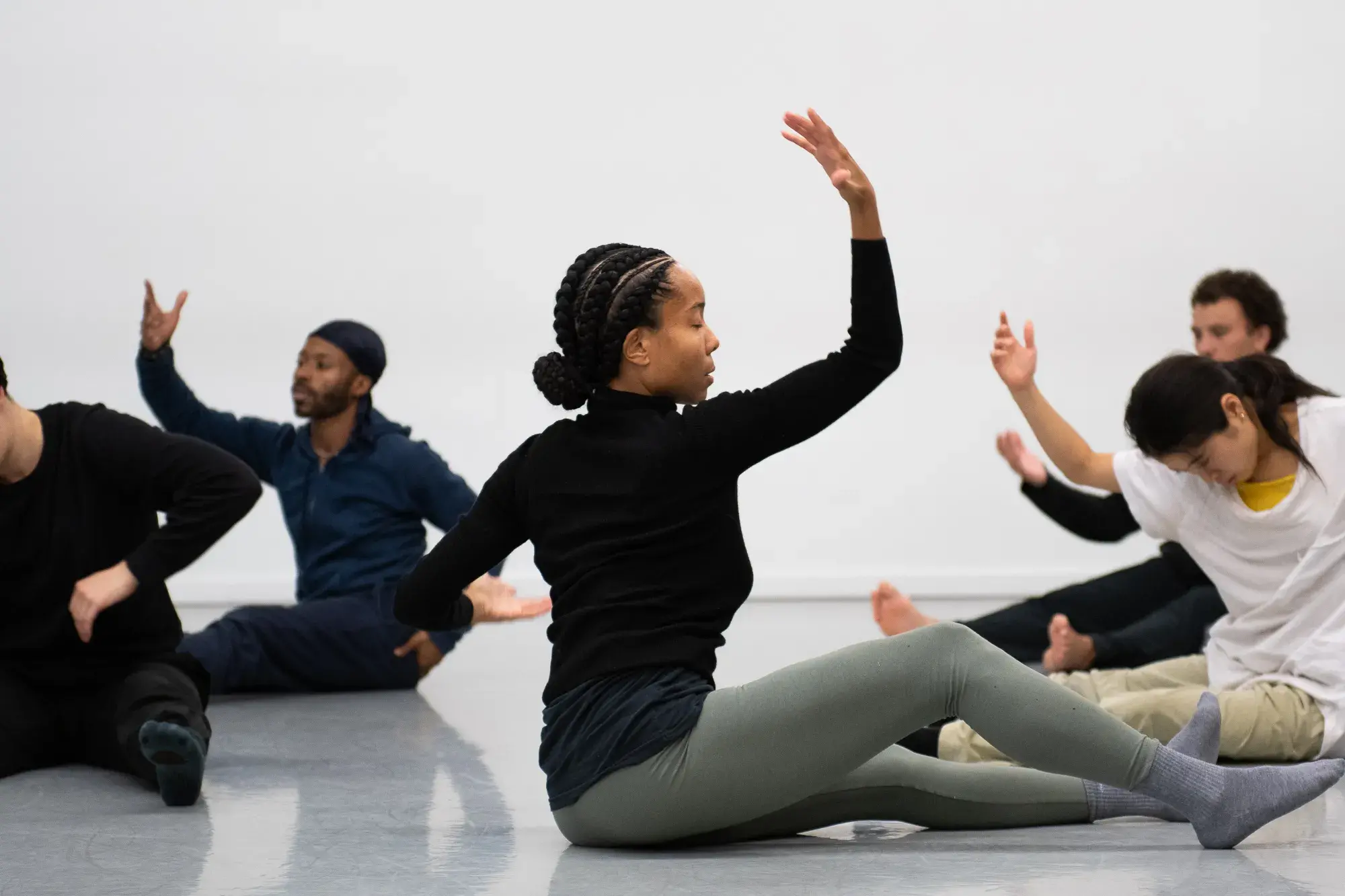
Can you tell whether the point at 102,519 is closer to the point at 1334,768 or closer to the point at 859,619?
the point at 1334,768

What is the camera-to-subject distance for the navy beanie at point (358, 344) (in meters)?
4.00

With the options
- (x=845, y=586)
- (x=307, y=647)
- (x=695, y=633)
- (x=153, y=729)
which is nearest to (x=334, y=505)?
(x=307, y=647)

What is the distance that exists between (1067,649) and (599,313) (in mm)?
1810

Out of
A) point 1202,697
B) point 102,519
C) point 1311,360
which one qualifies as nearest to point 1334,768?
point 1202,697

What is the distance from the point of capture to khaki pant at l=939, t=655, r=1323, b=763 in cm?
267

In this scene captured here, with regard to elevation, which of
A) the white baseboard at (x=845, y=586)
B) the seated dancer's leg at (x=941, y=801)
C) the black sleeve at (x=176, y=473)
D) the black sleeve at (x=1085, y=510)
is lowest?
the white baseboard at (x=845, y=586)

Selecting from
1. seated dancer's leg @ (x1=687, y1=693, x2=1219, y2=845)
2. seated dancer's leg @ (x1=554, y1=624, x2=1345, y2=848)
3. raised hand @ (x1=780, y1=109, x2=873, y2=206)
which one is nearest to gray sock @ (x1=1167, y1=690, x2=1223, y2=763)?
seated dancer's leg @ (x1=687, y1=693, x2=1219, y2=845)

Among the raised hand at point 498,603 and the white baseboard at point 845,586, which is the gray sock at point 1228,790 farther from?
the white baseboard at point 845,586

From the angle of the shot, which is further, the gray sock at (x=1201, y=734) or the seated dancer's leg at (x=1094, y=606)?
the seated dancer's leg at (x=1094, y=606)

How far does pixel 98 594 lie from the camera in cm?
257

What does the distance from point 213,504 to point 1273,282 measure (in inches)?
190

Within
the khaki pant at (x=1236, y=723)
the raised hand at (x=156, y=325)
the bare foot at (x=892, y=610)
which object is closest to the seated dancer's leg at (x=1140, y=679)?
the khaki pant at (x=1236, y=723)

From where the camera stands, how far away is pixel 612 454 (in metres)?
2.03

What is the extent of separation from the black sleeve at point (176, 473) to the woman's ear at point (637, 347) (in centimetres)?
96
